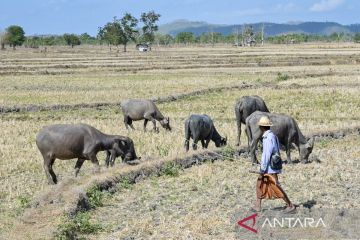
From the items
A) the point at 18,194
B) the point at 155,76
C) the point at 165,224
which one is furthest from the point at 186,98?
the point at 165,224

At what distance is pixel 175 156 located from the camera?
48.6ft

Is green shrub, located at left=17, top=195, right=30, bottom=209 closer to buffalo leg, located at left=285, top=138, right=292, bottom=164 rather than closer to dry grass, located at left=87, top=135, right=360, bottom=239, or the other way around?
dry grass, located at left=87, top=135, right=360, bottom=239

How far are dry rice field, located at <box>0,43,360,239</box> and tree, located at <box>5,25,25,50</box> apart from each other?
3406 inches

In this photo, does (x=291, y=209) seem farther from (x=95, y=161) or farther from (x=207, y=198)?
(x=95, y=161)

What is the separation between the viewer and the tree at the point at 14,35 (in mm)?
121250

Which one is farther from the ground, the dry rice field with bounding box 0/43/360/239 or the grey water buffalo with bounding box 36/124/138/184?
the grey water buffalo with bounding box 36/124/138/184

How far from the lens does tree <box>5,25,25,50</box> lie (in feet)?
398

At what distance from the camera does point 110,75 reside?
43062 millimetres

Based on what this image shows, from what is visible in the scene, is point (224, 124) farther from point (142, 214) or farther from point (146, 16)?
point (146, 16)

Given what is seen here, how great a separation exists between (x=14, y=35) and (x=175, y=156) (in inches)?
4548

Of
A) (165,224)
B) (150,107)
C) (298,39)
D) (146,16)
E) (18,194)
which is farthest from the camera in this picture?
(298,39)

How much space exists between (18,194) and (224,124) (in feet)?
34.5

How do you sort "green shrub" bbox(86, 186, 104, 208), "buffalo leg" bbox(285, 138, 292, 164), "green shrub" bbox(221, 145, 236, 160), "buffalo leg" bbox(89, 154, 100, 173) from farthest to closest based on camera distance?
"green shrub" bbox(221, 145, 236, 160), "buffalo leg" bbox(285, 138, 292, 164), "buffalo leg" bbox(89, 154, 100, 173), "green shrub" bbox(86, 186, 104, 208)

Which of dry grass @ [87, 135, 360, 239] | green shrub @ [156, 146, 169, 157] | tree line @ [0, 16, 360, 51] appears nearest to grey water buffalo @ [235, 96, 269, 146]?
green shrub @ [156, 146, 169, 157]
